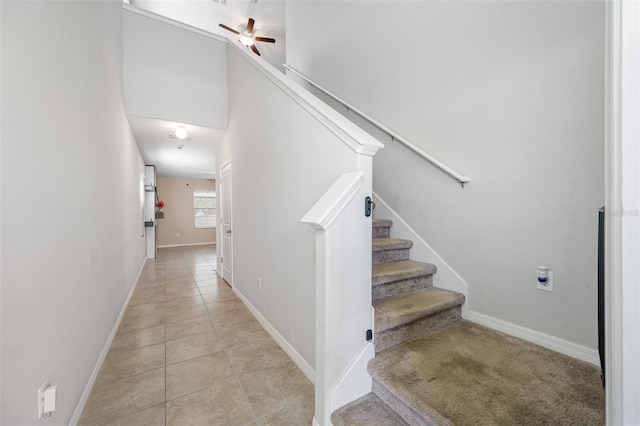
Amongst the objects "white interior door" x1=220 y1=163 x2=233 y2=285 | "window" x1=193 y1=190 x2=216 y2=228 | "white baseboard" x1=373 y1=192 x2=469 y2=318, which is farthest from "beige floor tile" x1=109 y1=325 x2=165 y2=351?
"window" x1=193 y1=190 x2=216 y2=228

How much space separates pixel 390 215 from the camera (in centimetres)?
263

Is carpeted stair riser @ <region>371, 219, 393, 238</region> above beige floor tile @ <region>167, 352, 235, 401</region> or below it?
above

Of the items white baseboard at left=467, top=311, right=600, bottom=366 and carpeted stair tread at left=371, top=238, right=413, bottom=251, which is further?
carpeted stair tread at left=371, top=238, right=413, bottom=251

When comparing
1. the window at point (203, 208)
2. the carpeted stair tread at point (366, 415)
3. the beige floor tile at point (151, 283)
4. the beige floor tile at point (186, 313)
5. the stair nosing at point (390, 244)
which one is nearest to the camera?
the carpeted stair tread at point (366, 415)

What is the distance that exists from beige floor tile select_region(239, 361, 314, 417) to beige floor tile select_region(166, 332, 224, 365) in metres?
0.55

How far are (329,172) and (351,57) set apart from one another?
2.33 m

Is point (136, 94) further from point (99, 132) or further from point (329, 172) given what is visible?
point (329, 172)

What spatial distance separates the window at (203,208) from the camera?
953 cm

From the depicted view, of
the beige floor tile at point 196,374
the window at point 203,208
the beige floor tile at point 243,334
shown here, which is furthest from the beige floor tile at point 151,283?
the window at point 203,208

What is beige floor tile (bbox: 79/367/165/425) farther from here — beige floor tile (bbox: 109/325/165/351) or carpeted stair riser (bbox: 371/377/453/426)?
carpeted stair riser (bbox: 371/377/453/426)

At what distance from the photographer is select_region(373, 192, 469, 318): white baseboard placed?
2080 mm

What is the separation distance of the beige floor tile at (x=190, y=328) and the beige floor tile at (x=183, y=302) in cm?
48

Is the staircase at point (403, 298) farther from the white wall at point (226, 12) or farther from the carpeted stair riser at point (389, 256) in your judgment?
the white wall at point (226, 12)

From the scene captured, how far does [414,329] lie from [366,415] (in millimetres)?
646
